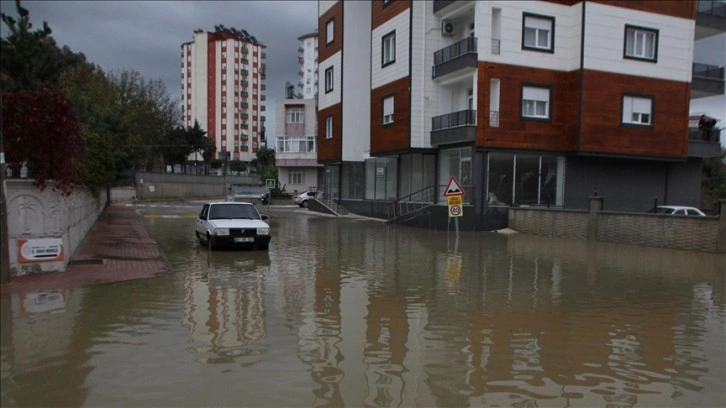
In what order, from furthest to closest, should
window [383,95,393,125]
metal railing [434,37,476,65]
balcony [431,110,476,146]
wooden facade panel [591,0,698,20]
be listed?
window [383,95,393,125]
wooden facade panel [591,0,698,20]
metal railing [434,37,476,65]
balcony [431,110,476,146]

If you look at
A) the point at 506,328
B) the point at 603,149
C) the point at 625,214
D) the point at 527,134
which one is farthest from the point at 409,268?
the point at 603,149

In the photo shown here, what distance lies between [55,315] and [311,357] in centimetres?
408

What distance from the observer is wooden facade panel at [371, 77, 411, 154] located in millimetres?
29031

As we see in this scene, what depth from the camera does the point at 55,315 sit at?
298 inches

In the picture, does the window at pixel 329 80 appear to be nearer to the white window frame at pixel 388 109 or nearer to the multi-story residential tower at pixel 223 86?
the white window frame at pixel 388 109

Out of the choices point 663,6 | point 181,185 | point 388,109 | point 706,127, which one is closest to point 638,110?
point 663,6

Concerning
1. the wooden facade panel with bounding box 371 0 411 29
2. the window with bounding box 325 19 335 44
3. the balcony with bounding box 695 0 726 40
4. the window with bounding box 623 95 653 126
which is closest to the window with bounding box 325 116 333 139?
the window with bounding box 325 19 335 44

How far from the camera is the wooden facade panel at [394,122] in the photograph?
29.0 m

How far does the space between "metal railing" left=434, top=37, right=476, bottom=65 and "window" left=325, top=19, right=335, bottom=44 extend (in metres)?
12.2

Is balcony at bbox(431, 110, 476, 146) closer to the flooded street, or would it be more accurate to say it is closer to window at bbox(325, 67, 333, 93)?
window at bbox(325, 67, 333, 93)

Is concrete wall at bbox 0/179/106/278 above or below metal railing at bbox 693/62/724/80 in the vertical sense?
below

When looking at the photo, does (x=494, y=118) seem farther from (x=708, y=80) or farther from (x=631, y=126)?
(x=708, y=80)

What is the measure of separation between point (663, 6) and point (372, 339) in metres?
28.4

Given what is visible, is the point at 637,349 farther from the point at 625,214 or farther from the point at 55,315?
the point at 625,214
